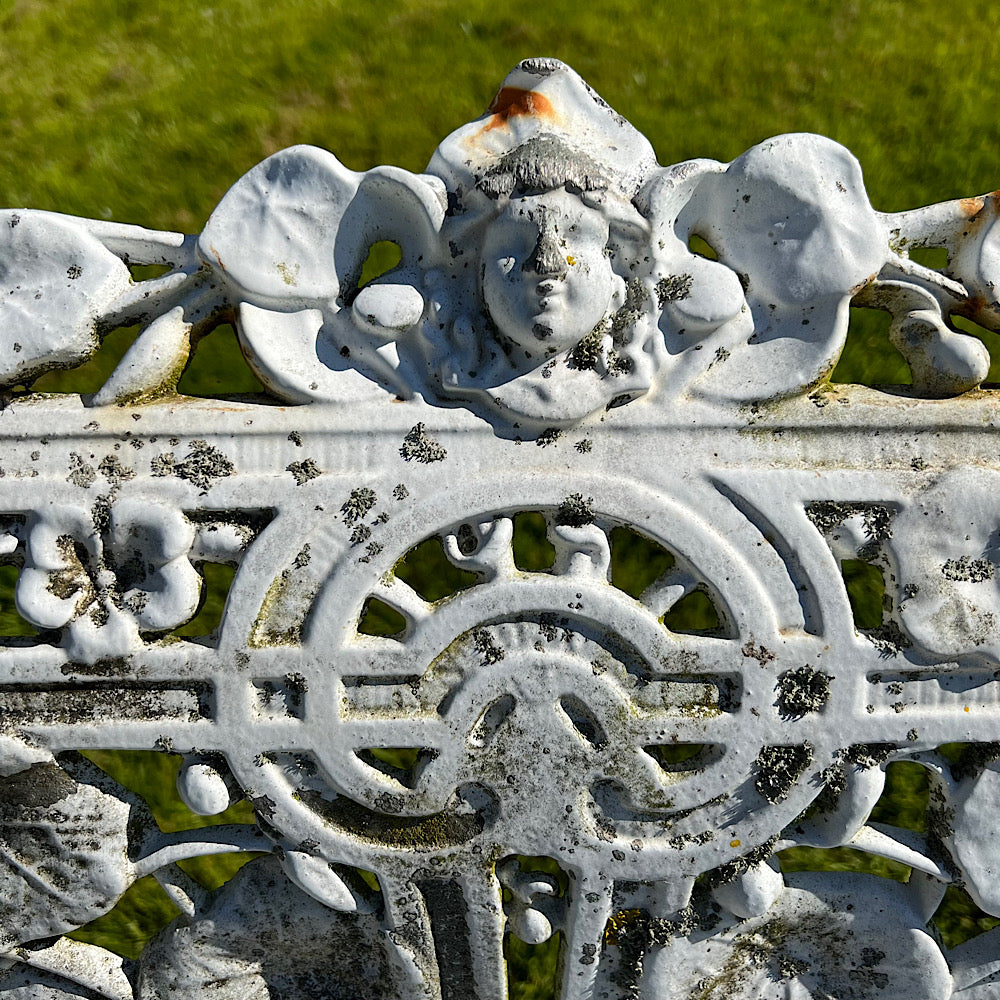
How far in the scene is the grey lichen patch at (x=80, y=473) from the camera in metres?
2.08

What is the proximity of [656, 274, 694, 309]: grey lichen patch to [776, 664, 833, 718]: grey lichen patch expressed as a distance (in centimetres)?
84

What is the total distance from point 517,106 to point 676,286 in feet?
1.59

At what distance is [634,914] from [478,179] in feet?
5.58

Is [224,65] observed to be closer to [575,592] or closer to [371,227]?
[371,227]

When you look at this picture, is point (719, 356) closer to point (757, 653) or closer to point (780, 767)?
point (757, 653)

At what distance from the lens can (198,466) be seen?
6.82 ft

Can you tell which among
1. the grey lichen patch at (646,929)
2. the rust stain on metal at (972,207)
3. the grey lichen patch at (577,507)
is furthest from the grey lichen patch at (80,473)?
the rust stain on metal at (972,207)

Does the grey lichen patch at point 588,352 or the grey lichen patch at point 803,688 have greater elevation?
the grey lichen patch at point 588,352

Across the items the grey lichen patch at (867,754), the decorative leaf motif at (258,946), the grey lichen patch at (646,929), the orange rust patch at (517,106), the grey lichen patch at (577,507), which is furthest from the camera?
the decorative leaf motif at (258,946)

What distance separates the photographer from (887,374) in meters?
3.38

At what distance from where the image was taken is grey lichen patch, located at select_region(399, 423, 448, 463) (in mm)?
2078

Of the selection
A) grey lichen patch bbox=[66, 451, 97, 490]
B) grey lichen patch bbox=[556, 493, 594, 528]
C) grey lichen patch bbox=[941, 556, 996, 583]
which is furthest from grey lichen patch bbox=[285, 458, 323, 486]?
grey lichen patch bbox=[941, 556, 996, 583]

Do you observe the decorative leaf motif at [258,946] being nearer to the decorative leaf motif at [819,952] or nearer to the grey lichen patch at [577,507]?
the decorative leaf motif at [819,952]

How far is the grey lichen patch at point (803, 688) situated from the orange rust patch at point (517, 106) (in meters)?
1.28
